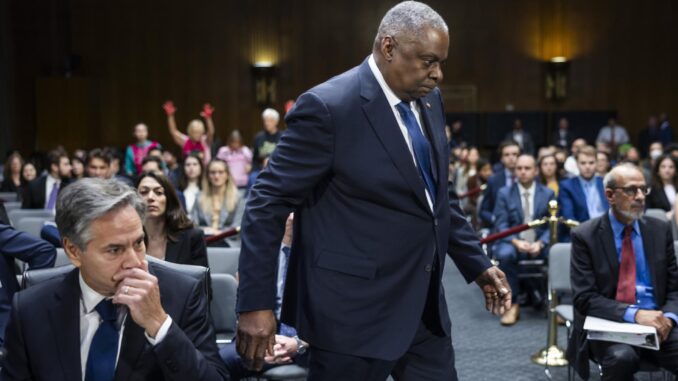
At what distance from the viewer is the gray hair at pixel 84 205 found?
2057mm

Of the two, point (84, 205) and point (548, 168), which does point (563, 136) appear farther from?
point (84, 205)

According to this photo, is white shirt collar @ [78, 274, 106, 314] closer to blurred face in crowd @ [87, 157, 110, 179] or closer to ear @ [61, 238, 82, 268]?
ear @ [61, 238, 82, 268]

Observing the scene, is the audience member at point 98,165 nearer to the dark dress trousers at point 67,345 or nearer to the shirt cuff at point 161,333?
the dark dress trousers at point 67,345

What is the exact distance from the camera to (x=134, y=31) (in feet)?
58.7

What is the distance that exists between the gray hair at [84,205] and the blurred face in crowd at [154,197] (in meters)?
2.30

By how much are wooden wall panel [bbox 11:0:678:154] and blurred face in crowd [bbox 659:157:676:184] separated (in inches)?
431

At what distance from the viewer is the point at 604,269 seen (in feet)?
13.3

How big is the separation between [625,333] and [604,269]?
40cm

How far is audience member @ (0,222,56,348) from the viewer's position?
11.9 ft

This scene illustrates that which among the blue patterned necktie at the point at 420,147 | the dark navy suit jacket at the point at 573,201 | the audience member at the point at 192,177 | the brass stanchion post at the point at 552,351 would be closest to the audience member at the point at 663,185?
the dark navy suit jacket at the point at 573,201

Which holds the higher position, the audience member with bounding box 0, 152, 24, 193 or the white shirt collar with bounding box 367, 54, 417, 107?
the white shirt collar with bounding box 367, 54, 417, 107

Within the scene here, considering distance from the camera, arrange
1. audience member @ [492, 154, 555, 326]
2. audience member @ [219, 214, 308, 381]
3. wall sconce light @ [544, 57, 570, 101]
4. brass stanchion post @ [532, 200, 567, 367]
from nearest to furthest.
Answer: audience member @ [219, 214, 308, 381]
brass stanchion post @ [532, 200, 567, 367]
audience member @ [492, 154, 555, 326]
wall sconce light @ [544, 57, 570, 101]

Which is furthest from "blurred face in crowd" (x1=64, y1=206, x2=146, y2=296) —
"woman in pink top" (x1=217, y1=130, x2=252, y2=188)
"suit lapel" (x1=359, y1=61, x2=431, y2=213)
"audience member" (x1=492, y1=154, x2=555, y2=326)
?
"woman in pink top" (x1=217, y1=130, x2=252, y2=188)

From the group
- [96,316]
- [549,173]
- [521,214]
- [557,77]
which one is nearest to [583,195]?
[521,214]
